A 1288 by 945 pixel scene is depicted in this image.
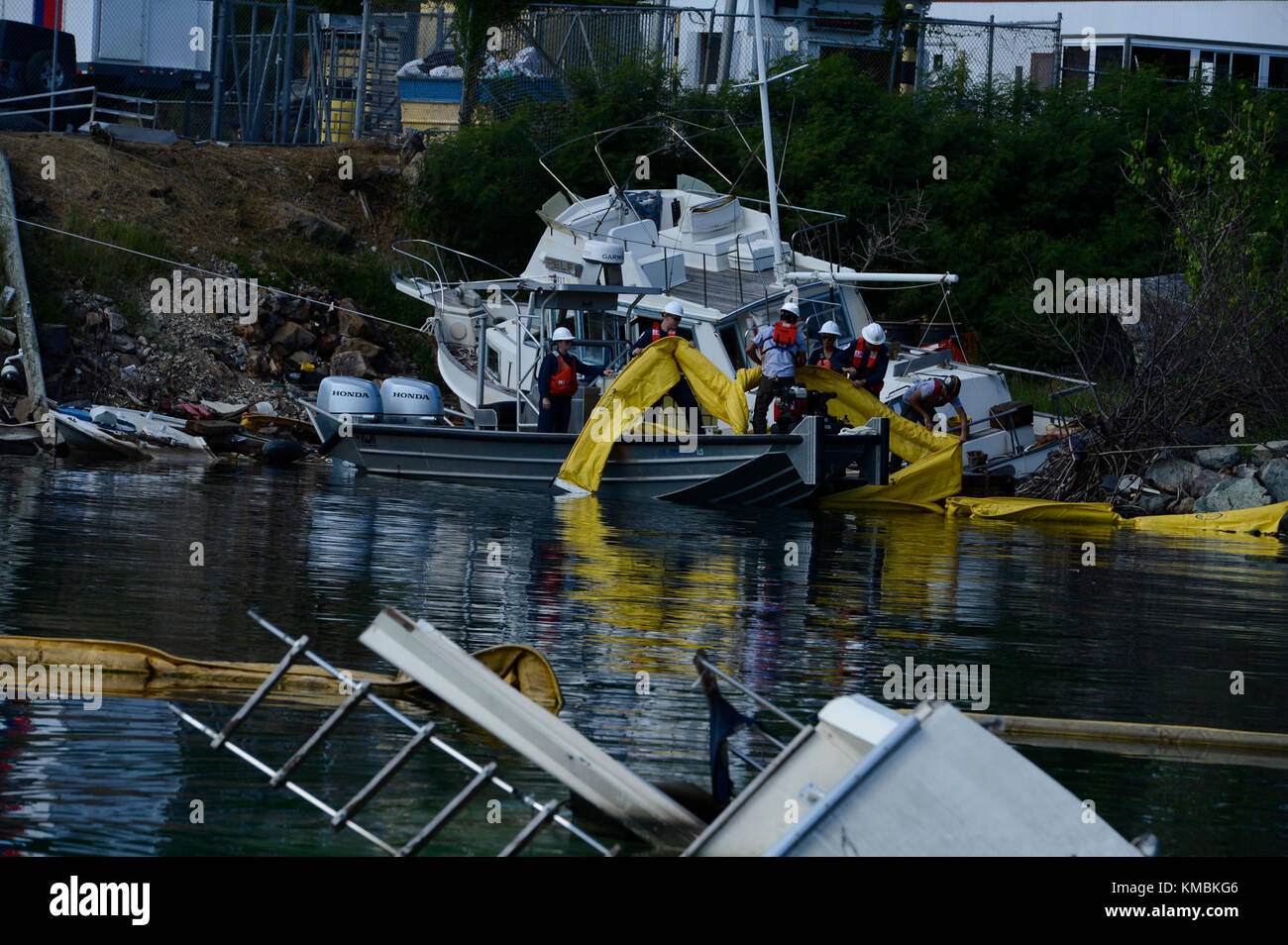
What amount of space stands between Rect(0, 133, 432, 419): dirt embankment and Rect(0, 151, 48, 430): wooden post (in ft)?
1.36

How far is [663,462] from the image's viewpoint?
1748 centimetres

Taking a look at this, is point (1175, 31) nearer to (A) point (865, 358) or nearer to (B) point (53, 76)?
(A) point (865, 358)

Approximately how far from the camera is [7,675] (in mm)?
7617

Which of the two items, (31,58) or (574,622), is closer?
(574,622)

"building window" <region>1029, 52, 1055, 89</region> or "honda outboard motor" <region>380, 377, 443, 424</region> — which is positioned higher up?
"building window" <region>1029, 52, 1055, 89</region>

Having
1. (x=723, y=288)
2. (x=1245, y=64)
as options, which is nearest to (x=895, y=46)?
(x=1245, y=64)

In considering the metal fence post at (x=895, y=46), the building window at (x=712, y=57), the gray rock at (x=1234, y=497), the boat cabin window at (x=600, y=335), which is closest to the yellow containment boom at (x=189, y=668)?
the boat cabin window at (x=600, y=335)

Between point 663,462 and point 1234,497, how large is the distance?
6.78 m

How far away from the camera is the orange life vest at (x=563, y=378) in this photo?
58.2 feet

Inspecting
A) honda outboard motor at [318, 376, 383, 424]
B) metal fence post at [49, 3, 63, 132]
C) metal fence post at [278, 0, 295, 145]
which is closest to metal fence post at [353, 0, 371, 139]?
metal fence post at [278, 0, 295, 145]

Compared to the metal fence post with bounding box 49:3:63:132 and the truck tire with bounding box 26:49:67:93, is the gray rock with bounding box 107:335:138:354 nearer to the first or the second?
the metal fence post with bounding box 49:3:63:132

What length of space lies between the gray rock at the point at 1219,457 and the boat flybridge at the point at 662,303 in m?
1.75

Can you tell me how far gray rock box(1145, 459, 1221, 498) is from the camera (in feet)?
64.5

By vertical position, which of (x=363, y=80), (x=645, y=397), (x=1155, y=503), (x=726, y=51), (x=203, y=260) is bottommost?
(x=1155, y=503)
